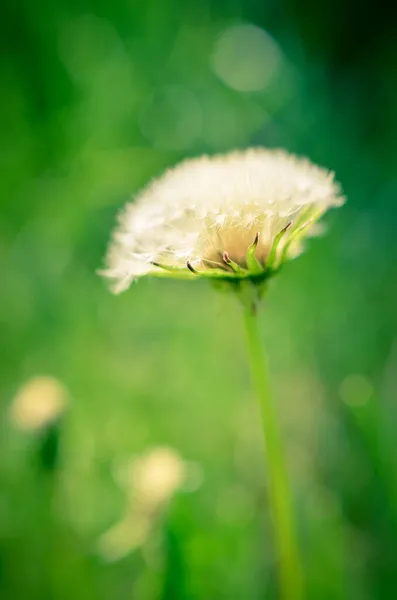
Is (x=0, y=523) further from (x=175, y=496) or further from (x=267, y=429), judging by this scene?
(x=267, y=429)

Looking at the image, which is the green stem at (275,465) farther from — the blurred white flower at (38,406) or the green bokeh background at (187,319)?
the blurred white flower at (38,406)

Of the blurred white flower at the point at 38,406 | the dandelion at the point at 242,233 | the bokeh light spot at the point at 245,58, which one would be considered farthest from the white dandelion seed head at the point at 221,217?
the bokeh light spot at the point at 245,58

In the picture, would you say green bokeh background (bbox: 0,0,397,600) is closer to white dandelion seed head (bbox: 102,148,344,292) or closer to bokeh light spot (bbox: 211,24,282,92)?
bokeh light spot (bbox: 211,24,282,92)

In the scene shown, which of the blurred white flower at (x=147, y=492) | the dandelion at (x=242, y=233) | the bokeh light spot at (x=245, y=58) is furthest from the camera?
the bokeh light spot at (x=245, y=58)

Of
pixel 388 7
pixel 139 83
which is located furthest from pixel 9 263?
pixel 388 7

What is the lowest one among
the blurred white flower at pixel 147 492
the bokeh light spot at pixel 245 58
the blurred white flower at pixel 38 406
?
the blurred white flower at pixel 147 492
